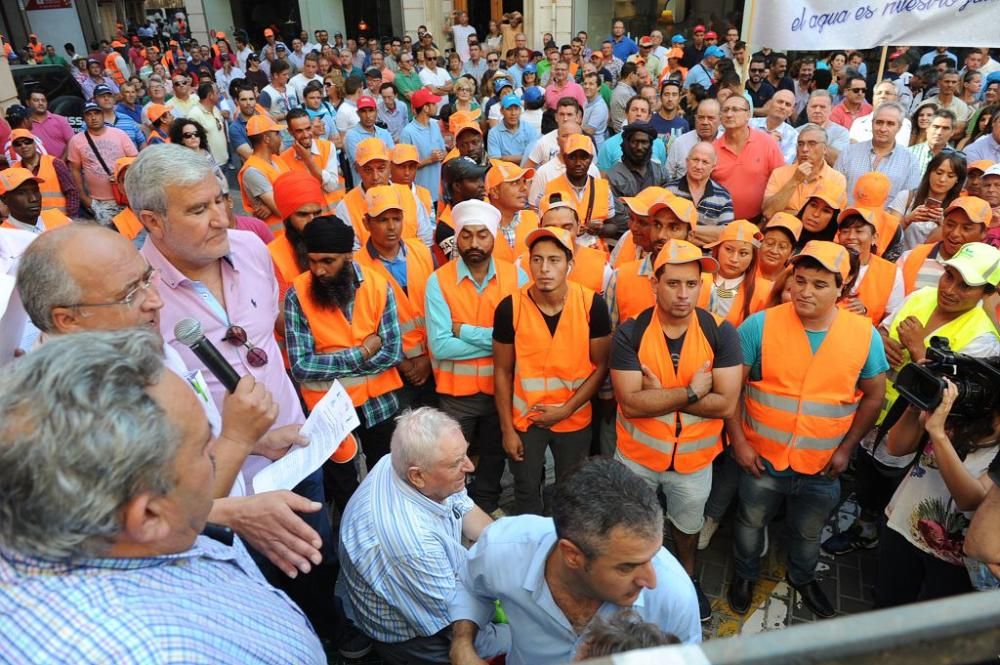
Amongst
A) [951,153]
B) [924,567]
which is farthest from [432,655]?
[951,153]

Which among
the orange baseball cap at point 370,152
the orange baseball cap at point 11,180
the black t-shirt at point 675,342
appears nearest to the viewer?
the black t-shirt at point 675,342

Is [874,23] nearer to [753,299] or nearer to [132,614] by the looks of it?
[753,299]

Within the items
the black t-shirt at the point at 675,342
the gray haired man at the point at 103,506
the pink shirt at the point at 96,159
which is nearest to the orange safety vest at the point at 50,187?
the pink shirt at the point at 96,159

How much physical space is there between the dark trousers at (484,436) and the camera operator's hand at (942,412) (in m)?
2.25

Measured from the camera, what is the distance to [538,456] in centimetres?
374

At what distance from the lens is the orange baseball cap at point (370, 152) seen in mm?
5207

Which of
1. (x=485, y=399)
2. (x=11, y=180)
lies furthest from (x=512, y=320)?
(x=11, y=180)

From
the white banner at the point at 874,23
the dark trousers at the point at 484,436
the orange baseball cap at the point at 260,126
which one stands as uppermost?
the white banner at the point at 874,23

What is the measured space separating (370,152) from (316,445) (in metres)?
3.40

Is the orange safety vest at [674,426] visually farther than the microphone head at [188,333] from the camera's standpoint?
Yes

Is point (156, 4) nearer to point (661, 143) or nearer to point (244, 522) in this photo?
point (661, 143)

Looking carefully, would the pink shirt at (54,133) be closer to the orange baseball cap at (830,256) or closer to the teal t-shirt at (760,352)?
the teal t-shirt at (760,352)

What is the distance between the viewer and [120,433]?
110cm

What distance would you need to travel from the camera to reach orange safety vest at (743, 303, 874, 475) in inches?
117
